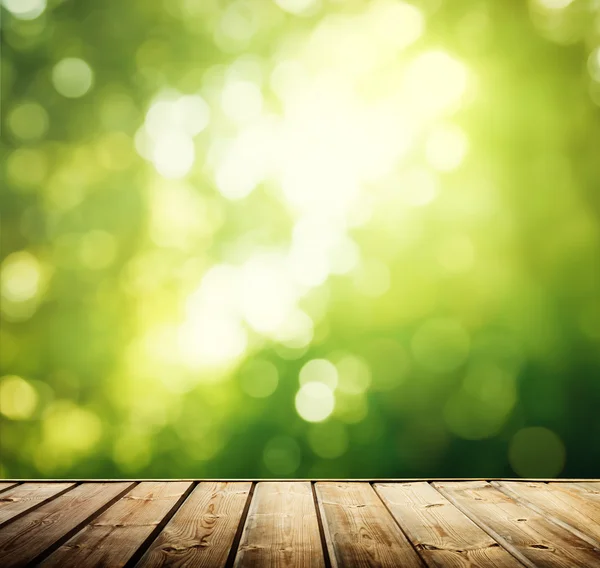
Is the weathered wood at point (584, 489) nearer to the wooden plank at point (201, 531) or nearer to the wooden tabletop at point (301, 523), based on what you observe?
the wooden tabletop at point (301, 523)

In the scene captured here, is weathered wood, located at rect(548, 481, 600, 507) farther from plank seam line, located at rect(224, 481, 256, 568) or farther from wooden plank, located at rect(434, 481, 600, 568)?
plank seam line, located at rect(224, 481, 256, 568)

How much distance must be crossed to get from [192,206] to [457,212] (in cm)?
89

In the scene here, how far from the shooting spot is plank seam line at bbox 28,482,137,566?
3.45ft

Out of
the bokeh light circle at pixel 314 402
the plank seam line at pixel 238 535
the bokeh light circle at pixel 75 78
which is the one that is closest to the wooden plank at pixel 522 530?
the bokeh light circle at pixel 314 402

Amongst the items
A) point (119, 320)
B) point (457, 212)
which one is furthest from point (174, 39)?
point (457, 212)

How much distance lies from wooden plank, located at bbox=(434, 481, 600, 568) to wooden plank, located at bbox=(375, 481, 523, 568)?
0.03m

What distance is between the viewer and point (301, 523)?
4.17 feet

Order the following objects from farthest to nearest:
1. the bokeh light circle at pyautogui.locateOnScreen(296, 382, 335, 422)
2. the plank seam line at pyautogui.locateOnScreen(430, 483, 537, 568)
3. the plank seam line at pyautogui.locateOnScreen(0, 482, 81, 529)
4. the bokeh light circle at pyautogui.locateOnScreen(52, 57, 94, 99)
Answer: the bokeh light circle at pyautogui.locateOnScreen(52, 57, 94, 99) → the bokeh light circle at pyautogui.locateOnScreen(296, 382, 335, 422) → the plank seam line at pyautogui.locateOnScreen(0, 482, 81, 529) → the plank seam line at pyautogui.locateOnScreen(430, 483, 537, 568)

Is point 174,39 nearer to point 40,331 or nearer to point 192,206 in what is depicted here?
point 192,206

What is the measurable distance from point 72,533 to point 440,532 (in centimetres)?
77

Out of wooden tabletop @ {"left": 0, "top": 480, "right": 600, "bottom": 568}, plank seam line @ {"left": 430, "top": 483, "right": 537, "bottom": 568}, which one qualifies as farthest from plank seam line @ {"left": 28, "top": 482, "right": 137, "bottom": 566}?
plank seam line @ {"left": 430, "top": 483, "right": 537, "bottom": 568}

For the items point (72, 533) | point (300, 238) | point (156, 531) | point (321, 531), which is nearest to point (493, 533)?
point (321, 531)

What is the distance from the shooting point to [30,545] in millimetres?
1114

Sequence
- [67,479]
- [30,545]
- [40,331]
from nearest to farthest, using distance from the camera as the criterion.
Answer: [30,545], [67,479], [40,331]
